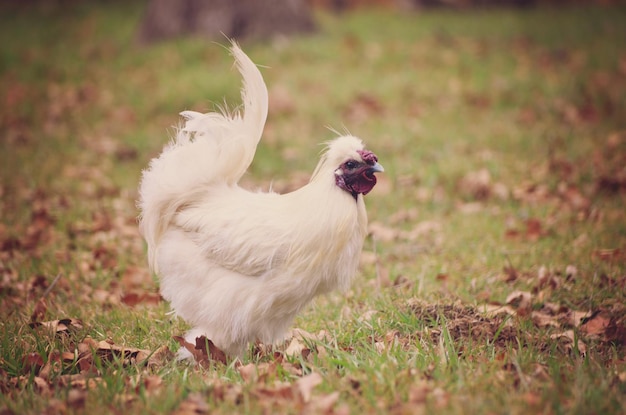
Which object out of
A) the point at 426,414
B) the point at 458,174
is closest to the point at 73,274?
the point at 426,414

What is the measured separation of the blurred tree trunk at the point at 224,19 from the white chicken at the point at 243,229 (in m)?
7.45

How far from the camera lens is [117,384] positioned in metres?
2.91

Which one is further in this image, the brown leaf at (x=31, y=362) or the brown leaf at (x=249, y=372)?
the brown leaf at (x=31, y=362)

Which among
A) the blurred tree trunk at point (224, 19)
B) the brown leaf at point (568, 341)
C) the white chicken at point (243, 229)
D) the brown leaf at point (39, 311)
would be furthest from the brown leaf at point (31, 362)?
the blurred tree trunk at point (224, 19)

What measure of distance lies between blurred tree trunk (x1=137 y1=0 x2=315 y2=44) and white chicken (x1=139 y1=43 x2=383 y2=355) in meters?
7.45

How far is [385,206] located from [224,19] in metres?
6.04

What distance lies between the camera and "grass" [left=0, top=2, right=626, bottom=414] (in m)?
2.92

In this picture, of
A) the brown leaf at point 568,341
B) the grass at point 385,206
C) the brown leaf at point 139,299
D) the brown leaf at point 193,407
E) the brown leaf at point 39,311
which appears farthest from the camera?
the brown leaf at point 139,299

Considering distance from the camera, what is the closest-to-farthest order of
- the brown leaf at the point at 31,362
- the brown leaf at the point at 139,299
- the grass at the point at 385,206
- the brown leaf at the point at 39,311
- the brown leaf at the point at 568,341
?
the grass at the point at 385,206
the brown leaf at the point at 31,362
the brown leaf at the point at 568,341
the brown leaf at the point at 39,311
the brown leaf at the point at 139,299

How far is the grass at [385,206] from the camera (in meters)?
2.92

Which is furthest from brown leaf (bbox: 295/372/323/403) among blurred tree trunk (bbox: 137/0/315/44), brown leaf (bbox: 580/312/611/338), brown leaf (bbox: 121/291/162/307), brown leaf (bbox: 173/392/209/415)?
blurred tree trunk (bbox: 137/0/315/44)

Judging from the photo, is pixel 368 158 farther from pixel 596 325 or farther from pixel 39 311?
pixel 39 311

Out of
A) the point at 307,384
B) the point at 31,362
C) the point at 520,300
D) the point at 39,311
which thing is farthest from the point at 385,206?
the point at 31,362

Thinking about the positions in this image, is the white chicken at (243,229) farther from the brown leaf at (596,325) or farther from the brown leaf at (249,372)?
the brown leaf at (596,325)
